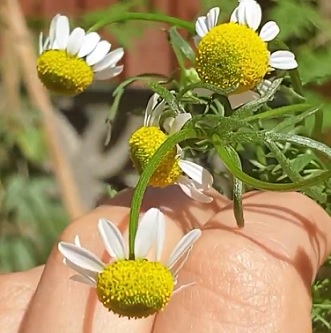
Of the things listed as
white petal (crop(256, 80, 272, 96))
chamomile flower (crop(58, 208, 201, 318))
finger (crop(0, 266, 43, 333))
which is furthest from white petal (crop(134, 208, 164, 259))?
finger (crop(0, 266, 43, 333))

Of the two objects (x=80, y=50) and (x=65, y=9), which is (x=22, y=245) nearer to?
(x=65, y=9)

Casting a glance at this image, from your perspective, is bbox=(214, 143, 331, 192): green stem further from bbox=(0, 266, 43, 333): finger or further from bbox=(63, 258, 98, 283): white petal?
bbox=(0, 266, 43, 333): finger

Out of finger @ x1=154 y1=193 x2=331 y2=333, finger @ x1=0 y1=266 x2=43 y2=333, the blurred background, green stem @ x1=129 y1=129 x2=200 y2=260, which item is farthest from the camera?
the blurred background

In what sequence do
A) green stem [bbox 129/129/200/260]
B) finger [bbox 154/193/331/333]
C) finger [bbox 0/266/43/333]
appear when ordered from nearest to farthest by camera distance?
green stem [bbox 129/129/200/260], finger [bbox 154/193/331/333], finger [bbox 0/266/43/333]

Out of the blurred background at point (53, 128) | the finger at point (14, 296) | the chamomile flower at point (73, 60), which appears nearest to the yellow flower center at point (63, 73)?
the chamomile flower at point (73, 60)

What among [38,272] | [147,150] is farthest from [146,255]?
[38,272]

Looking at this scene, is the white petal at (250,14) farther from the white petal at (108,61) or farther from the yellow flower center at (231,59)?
the white petal at (108,61)
